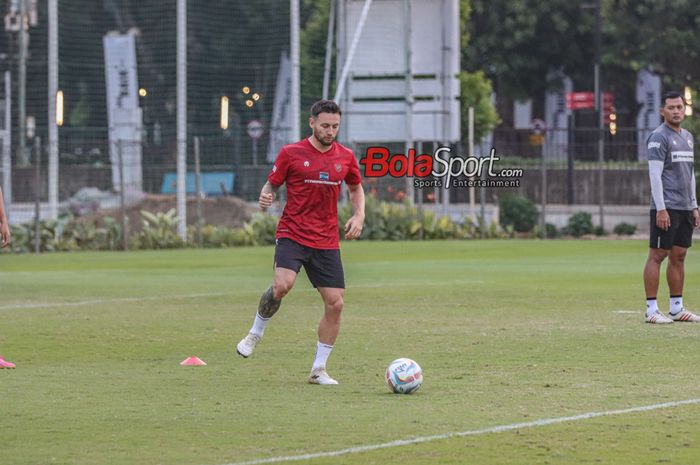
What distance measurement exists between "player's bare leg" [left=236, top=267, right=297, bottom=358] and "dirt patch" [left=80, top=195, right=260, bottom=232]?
24.9 metres

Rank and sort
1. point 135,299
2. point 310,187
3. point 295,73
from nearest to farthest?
point 310,187
point 135,299
point 295,73

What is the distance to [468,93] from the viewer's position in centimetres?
4769

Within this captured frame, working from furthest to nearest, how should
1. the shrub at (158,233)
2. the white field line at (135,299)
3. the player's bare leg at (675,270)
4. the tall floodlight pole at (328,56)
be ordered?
1. the tall floodlight pole at (328,56)
2. the shrub at (158,233)
3. the white field line at (135,299)
4. the player's bare leg at (675,270)

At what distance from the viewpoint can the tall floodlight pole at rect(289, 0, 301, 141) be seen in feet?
124

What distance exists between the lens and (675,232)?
1545cm

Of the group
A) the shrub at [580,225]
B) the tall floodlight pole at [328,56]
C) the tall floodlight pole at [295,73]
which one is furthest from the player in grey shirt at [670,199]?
the tall floodlight pole at [328,56]

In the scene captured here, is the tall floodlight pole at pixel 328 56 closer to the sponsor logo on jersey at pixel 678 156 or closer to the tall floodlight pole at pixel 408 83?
the tall floodlight pole at pixel 408 83

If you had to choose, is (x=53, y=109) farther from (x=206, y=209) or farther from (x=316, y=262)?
(x=316, y=262)

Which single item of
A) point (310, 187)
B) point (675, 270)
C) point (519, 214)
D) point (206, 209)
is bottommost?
point (675, 270)

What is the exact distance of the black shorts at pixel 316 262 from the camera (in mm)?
11531

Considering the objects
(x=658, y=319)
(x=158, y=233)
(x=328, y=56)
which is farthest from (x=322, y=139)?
(x=328, y=56)

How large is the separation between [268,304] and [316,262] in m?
0.56

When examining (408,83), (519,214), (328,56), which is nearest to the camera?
(519,214)

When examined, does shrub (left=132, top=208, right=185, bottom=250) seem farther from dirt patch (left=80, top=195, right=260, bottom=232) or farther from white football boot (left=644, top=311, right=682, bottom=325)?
white football boot (left=644, top=311, right=682, bottom=325)
